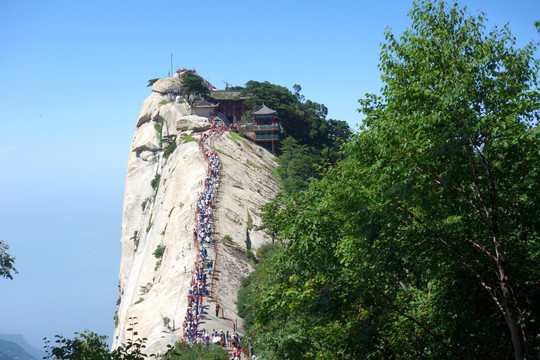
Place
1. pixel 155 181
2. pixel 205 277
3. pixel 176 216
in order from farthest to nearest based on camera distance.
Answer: pixel 155 181 → pixel 176 216 → pixel 205 277

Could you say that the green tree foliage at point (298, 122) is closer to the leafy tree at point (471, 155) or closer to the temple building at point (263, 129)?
the temple building at point (263, 129)

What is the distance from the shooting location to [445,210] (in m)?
12.6

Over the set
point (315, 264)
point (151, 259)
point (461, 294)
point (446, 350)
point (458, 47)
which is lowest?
point (446, 350)

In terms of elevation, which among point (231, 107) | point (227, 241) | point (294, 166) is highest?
point (231, 107)

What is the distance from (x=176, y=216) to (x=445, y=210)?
1504 inches

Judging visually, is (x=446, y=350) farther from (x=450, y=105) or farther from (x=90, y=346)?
(x=90, y=346)

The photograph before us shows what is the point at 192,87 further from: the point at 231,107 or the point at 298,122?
the point at 298,122

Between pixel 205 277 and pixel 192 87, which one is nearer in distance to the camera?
pixel 205 277

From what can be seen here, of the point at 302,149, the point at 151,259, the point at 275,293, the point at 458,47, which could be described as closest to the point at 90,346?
the point at 275,293

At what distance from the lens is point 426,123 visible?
11.4m

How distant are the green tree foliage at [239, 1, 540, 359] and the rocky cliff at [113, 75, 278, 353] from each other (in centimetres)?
733

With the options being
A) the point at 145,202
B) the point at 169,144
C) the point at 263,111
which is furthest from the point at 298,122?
the point at 145,202

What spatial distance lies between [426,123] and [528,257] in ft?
13.0

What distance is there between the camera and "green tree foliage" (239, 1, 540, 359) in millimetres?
11469
